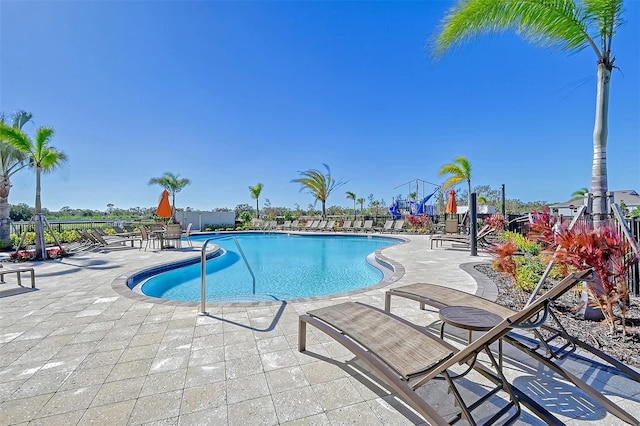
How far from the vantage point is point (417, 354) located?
1908 millimetres

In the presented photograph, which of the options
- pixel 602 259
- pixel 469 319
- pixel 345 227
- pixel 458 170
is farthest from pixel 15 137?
pixel 458 170

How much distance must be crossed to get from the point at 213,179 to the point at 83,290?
28088mm

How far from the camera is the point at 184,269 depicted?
7707 millimetres

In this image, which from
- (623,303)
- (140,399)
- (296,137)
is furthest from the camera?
(296,137)

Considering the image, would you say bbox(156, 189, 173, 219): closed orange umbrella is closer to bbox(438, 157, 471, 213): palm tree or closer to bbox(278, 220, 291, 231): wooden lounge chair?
bbox(278, 220, 291, 231): wooden lounge chair

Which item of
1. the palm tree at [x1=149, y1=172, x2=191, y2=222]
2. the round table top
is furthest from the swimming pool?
the palm tree at [x1=149, y1=172, x2=191, y2=222]

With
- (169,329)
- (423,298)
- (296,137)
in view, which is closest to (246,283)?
(169,329)

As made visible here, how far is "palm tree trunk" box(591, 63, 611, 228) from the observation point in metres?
3.30

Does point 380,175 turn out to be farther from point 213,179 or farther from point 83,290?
point 83,290

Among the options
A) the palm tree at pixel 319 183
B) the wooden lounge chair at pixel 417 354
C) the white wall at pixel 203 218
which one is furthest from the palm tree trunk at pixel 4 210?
the palm tree at pixel 319 183

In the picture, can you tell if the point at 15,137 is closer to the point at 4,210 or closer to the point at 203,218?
the point at 4,210

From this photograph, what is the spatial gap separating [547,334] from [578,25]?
11.8 feet

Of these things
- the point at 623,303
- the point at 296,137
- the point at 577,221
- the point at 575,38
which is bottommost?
the point at 623,303

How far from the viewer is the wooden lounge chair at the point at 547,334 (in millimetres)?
1562
